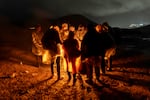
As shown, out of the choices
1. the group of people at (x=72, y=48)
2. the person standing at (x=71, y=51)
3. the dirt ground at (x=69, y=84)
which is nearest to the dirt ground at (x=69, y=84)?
the dirt ground at (x=69, y=84)

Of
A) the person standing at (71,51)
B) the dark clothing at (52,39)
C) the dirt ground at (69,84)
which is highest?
the dark clothing at (52,39)

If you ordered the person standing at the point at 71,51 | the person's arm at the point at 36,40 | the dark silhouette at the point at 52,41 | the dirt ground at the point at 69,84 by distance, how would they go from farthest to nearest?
1. the person's arm at the point at 36,40
2. the dark silhouette at the point at 52,41
3. the person standing at the point at 71,51
4. the dirt ground at the point at 69,84

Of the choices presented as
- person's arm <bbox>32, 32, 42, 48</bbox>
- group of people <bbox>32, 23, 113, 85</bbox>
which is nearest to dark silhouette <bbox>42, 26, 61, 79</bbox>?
group of people <bbox>32, 23, 113, 85</bbox>

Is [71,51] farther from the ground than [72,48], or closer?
closer

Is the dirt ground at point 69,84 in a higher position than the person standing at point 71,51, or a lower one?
lower

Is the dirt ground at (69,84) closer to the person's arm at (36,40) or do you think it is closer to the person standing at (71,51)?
the person standing at (71,51)

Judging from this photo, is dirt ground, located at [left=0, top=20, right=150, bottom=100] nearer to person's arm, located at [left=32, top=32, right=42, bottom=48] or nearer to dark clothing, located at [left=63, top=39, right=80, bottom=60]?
dark clothing, located at [left=63, top=39, right=80, bottom=60]

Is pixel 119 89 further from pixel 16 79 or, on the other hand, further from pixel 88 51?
pixel 16 79

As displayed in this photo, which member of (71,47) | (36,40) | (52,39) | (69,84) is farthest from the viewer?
(36,40)

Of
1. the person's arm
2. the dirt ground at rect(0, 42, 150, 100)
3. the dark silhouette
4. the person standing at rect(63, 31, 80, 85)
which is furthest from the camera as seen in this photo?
the person's arm

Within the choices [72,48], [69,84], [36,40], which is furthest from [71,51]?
[36,40]

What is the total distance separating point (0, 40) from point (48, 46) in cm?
1756

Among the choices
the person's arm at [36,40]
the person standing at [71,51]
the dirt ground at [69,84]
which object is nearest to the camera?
the dirt ground at [69,84]

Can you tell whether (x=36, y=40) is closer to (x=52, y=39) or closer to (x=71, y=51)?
(x=52, y=39)
